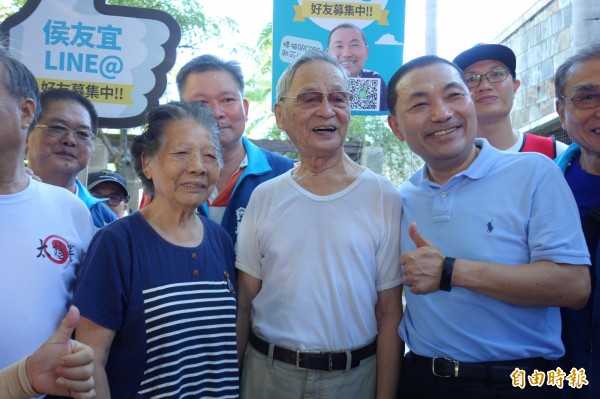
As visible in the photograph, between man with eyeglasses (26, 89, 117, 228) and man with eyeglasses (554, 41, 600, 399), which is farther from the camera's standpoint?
man with eyeglasses (26, 89, 117, 228)

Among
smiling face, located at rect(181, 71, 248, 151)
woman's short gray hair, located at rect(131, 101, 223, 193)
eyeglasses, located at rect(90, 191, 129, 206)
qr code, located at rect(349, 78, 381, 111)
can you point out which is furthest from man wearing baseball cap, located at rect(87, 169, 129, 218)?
woman's short gray hair, located at rect(131, 101, 223, 193)

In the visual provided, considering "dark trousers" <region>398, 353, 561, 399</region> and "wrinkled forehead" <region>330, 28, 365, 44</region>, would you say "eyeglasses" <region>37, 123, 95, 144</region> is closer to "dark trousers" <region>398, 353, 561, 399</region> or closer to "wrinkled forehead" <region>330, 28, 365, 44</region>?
"dark trousers" <region>398, 353, 561, 399</region>

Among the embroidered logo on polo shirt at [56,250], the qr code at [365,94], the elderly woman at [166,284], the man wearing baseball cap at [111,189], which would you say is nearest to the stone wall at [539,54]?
the qr code at [365,94]

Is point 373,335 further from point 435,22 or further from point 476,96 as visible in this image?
point 435,22

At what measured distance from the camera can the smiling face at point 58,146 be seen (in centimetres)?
279

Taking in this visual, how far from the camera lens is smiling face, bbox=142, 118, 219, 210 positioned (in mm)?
2154

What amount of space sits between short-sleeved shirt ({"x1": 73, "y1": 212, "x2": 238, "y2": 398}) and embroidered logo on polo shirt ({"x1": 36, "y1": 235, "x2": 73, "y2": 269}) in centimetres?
14

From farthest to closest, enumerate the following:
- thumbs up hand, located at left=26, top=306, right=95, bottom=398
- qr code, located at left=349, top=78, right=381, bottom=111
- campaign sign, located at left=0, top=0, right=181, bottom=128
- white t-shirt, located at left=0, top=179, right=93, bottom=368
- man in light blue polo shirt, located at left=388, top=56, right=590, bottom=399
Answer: qr code, located at left=349, top=78, right=381, bottom=111 → campaign sign, located at left=0, top=0, right=181, bottom=128 → man in light blue polo shirt, located at left=388, top=56, right=590, bottom=399 → white t-shirt, located at left=0, top=179, right=93, bottom=368 → thumbs up hand, located at left=26, top=306, right=95, bottom=398

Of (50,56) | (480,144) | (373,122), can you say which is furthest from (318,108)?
(373,122)

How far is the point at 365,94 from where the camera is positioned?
4.60m

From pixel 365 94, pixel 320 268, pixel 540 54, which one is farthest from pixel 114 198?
pixel 540 54

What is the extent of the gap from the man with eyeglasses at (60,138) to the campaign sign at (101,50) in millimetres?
720

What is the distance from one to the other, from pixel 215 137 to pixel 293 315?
0.92 meters

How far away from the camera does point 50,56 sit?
364 centimetres
